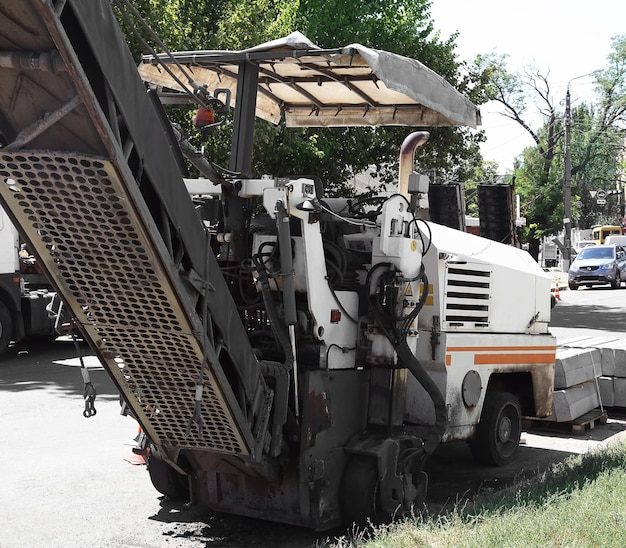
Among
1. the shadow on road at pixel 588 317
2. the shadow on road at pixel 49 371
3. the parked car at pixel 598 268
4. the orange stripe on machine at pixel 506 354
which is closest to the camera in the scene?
the orange stripe on machine at pixel 506 354

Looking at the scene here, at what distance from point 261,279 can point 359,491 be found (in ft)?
4.73

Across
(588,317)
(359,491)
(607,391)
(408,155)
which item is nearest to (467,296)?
(408,155)

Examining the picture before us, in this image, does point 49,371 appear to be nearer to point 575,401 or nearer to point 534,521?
point 575,401

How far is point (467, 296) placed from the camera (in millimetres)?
7062

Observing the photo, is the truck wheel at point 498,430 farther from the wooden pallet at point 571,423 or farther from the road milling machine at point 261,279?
the wooden pallet at point 571,423

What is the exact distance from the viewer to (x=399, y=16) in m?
24.4

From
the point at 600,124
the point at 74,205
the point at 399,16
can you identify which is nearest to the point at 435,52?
the point at 399,16

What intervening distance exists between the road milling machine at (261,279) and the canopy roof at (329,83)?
0.02 meters

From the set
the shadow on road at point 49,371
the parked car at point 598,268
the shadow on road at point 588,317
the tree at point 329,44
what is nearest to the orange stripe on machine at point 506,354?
the shadow on road at point 49,371

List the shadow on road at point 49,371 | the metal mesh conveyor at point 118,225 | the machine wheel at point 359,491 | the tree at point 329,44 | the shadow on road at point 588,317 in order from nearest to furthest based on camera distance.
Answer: the metal mesh conveyor at point 118,225 < the machine wheel at point 359,491 < the shadow on road at point 49,371 < the tree at point 329,44 < the shadow on road at point 588,317

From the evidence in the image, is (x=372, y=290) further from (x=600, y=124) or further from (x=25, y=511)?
(x=600, y=124)

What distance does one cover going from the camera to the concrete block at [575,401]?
9133 mm

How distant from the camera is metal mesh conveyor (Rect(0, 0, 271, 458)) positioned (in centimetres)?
396

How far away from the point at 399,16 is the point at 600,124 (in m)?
38.8
